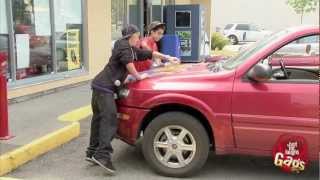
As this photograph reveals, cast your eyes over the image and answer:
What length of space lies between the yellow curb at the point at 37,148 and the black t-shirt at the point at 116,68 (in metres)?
1.18

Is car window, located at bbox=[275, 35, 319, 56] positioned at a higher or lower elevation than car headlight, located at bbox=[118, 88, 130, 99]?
higher

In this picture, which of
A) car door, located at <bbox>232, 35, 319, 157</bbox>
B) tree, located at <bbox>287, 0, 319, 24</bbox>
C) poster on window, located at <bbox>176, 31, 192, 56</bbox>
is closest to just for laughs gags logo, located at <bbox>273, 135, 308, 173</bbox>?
car door, located at <bbox>232, 35, 319, 157</bbox>

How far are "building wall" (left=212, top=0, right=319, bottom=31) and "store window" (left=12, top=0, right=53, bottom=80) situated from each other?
39277 millimetres

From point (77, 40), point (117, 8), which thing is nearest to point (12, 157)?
point (77, 40)

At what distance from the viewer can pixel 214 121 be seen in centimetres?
521

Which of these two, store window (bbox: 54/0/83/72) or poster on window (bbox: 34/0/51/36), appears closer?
poster on window (bbox: 34/0/51/36)

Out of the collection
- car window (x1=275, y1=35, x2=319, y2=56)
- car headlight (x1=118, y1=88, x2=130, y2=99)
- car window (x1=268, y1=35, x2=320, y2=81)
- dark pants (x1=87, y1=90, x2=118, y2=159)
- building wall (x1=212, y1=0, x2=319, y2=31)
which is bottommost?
dark pants (x1=87, y1=90, x2=118, y2=159)

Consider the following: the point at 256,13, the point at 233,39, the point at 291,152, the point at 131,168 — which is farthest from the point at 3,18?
the point at 256,13

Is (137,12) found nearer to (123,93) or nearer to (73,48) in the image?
(73,48)

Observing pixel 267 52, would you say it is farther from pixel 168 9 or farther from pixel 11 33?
pixel 168 9

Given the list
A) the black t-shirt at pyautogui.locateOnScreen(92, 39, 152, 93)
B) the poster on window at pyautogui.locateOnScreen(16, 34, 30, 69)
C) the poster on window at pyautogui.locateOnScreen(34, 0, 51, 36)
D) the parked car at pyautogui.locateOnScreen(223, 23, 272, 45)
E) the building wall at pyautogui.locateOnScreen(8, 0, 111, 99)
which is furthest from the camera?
the parked car at pyautogui.locateOnScreen(223, 23, 272, 45)

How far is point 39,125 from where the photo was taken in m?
7.27

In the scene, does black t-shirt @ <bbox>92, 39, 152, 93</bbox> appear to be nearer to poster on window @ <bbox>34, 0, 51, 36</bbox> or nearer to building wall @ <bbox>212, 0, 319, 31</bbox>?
poster on window @ <bbox>34, 0, 51, 36</bbox>

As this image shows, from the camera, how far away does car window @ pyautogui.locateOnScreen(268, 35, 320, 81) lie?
5156mm
